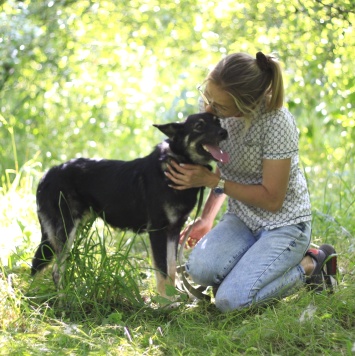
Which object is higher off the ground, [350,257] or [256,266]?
[256,266]

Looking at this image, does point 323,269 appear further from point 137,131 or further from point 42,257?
point 137,131

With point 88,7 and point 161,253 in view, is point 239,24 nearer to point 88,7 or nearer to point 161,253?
point 88,7

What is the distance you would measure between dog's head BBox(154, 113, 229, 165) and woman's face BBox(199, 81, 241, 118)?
0.06 metres

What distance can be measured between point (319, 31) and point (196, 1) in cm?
163

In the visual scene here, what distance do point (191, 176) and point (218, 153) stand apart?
0.22 m

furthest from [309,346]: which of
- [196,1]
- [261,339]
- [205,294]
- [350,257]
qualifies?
[196,1]

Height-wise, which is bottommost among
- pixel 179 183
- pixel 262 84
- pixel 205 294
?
pixel 205 294

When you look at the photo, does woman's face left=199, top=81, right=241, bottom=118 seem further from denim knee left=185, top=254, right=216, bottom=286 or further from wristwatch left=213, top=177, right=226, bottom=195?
denim knee left=185, top=254, right=216, bottom=286

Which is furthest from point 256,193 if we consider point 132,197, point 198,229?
point 132,197

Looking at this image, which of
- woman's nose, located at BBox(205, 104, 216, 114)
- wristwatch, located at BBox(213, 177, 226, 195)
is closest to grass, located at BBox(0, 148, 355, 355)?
wristwatch, located at BBox(213, 177, 226, 195)

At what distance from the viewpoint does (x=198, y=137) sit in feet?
12.0

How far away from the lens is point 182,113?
6613 mm

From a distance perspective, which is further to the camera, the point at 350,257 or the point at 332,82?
the point at 332,82

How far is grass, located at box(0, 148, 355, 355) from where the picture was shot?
2883 millimetres
